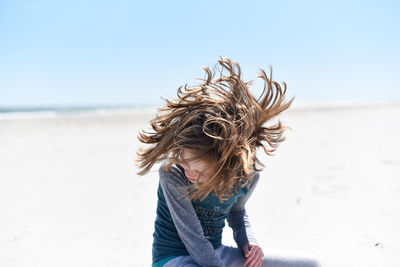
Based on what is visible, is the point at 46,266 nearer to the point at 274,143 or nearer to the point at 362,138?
the point at 274,143

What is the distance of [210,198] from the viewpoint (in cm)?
173

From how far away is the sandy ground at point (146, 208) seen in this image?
8.80 ft

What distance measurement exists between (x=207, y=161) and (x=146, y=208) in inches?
96.2

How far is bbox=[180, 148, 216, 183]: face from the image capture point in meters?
1.50

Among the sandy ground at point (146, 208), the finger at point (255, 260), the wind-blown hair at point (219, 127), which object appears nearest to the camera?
the wind-blown hair at point (219, 127)

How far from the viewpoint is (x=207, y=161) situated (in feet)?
4.91

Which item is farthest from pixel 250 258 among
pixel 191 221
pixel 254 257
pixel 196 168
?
pixel 196 168

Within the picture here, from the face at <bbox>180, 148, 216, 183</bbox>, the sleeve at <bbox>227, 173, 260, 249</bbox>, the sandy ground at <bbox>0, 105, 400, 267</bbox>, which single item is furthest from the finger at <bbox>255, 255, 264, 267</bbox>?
the sandy ground at <bbox>0, 105, 400, 267</bbox>

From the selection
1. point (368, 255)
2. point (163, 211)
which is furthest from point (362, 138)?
point (163, 211)

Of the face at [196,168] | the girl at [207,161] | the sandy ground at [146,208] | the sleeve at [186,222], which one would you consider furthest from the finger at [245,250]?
the sandy ground at [146,208]

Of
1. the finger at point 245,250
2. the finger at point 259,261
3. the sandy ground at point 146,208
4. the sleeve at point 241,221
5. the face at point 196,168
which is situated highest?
the face at point 196,168

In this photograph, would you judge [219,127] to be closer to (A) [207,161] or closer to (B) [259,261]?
(A) [207,161]

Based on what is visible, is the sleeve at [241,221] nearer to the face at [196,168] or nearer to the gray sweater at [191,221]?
the gray sweater at [191,221]

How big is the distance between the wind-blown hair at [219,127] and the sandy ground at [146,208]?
4.35 ft
